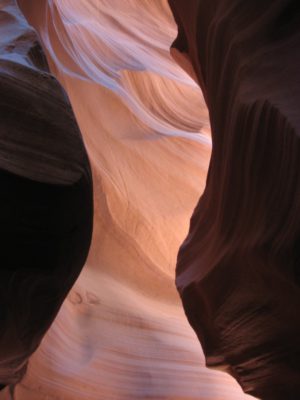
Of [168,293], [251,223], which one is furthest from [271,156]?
[168,293]

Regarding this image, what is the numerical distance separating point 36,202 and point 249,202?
0.56 m

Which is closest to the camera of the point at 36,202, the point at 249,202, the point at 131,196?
the point at 36,202

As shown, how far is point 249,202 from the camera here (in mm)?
1576

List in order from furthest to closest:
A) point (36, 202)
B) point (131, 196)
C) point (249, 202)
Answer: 1. point (131, 196)
2. point (249, 202)
3. point (36, 202)

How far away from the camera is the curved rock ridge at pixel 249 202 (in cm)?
136

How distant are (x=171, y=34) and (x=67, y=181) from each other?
299 centimetres

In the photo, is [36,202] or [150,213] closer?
[36,202]

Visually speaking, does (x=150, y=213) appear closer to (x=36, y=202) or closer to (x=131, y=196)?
(x=131, y=196)

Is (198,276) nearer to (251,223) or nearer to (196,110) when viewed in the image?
(251,223)

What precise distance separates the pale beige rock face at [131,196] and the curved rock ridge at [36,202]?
134 centimetres

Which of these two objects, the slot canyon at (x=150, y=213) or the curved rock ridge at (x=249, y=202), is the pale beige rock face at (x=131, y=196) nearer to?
the slot canyon at (x=150, y=213)

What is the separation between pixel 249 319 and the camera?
67.5 inches

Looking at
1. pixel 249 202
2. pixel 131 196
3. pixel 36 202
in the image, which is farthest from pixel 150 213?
pixel 36 202

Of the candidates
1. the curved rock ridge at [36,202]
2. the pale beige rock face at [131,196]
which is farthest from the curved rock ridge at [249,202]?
the pale beige rock face at [131,196]
